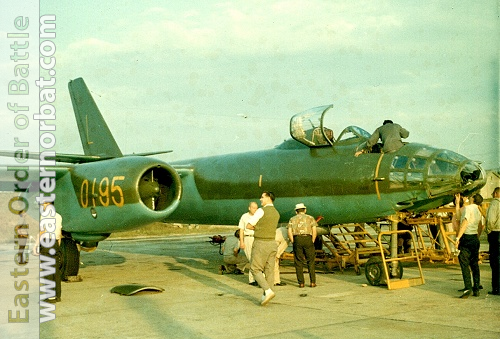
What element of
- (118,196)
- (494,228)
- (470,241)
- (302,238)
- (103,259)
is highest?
(118,196)

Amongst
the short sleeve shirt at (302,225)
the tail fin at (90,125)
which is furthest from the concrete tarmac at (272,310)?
the tail fin at (90,125)

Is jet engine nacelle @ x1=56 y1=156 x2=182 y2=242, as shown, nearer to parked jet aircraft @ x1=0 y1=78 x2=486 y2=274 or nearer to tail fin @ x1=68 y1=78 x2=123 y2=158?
parked jet aircraft @ x1=0 y1=78 x2=486 y2=274

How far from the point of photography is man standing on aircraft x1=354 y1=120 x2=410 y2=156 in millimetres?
10938

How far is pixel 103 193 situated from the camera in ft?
36.7

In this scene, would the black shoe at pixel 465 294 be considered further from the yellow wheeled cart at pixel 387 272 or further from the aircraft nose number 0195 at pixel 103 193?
the aircraft nose number 0195 at pixel 103 193

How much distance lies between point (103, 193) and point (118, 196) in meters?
0.49

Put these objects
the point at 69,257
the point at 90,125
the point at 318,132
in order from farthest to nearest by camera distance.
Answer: the point at 90,125
the point at 69,257
the point at 318,132

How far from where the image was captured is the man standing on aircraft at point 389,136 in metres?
10.9

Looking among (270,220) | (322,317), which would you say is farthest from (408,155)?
(322,317)

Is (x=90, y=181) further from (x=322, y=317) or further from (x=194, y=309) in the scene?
(x=322, y=317)

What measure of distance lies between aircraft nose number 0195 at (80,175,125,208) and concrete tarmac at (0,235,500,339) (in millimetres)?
1601

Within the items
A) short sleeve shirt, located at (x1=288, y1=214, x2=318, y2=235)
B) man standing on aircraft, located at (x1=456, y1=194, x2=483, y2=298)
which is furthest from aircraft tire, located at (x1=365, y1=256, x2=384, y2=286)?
man standing on aircraft, located at (x1=456, y1=194, x2=483, y2=298)

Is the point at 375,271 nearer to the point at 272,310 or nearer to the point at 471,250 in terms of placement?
the point at 471,250

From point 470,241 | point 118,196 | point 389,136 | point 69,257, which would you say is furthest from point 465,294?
point 69,257
